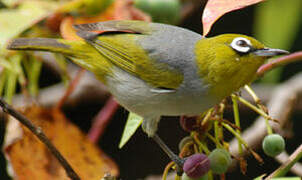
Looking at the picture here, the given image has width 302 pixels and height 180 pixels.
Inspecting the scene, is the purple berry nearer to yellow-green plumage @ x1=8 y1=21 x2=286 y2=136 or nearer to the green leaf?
yellow-green plumage @ x1=8 y1=21 x2=286 y2=136

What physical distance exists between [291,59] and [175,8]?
2.25 feet

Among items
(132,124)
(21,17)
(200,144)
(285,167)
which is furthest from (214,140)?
(21,17)

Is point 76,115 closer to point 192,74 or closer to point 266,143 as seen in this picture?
point 192,74

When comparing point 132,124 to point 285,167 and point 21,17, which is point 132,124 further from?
point 21,17

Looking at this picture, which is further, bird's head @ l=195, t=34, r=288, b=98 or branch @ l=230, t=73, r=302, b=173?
branch @ l=230, t=73, r=302, b=173

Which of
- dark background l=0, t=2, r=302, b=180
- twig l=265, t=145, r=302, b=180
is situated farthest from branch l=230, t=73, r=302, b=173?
twig l=265, t=145, r=302, b=180

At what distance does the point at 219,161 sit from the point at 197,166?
0.17 ft

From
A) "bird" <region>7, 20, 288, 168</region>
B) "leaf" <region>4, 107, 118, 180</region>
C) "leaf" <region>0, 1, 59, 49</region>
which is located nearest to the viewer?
"bird" <region>7, 20, 288, 168</region>

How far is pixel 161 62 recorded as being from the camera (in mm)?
1300

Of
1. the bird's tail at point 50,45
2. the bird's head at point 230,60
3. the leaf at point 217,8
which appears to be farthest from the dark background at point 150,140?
the leaf at point 217,8

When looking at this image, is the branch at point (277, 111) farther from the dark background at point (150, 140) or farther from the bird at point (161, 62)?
the bird at point (161, 62)

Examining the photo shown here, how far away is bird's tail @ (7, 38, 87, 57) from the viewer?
1.37 meters

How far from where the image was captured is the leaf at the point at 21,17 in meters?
1.53

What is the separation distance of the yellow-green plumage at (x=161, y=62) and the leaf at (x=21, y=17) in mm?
158
